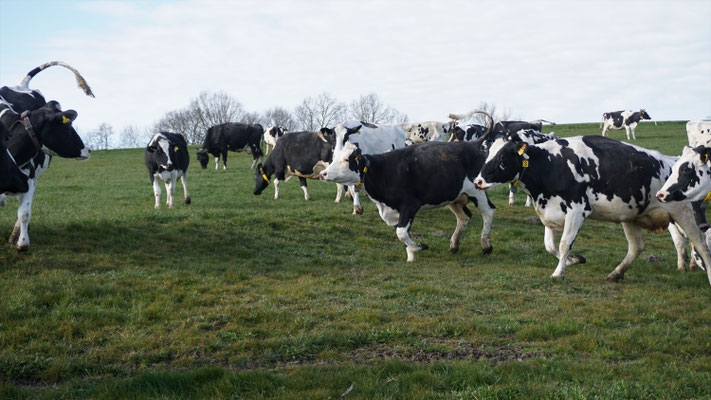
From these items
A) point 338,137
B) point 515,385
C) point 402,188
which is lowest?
point 515,385

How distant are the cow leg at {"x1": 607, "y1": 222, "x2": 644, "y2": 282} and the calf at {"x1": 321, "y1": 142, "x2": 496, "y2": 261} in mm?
3083

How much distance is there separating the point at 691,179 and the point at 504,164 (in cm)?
279

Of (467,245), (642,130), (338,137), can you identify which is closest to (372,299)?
(467,245)

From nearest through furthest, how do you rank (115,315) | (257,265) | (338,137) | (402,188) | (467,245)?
(115,315) < (257,265) < (402,188) < (467,245) < (338,137)

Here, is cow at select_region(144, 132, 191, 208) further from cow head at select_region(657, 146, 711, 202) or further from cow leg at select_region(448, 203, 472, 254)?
cow head at select_region(657, 146, 711, 202)

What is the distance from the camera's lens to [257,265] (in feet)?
37.3

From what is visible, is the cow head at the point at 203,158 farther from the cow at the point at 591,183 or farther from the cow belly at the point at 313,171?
the cow at the point at 591,183

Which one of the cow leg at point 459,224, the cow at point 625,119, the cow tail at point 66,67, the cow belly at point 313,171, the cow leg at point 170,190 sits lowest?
the cow leg at point 459,224

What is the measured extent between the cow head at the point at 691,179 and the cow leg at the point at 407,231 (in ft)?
14.6

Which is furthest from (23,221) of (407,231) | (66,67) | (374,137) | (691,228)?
(691,228)

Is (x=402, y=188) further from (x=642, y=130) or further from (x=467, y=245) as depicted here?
(x=642, y=130)

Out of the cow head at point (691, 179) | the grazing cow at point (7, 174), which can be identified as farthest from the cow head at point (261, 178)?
the cow head at point (691, 179)

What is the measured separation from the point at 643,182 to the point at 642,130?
163ft

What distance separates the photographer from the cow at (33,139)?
417 inches
